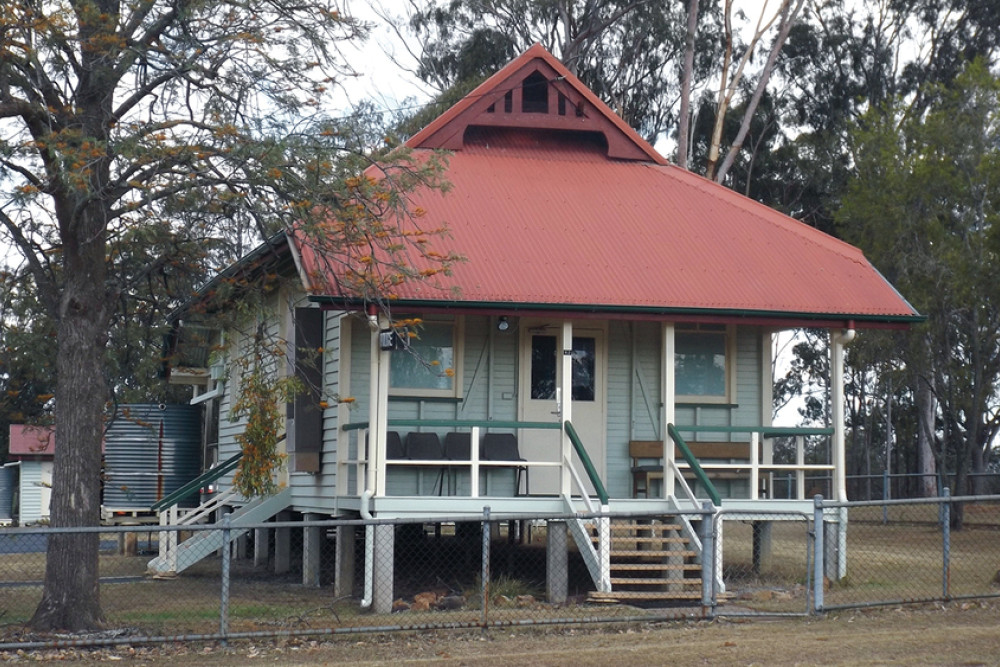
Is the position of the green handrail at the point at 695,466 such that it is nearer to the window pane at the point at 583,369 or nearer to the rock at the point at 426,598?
the window pane at the point at 583,369

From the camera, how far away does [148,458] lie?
82.2ft

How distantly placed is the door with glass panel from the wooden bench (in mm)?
462

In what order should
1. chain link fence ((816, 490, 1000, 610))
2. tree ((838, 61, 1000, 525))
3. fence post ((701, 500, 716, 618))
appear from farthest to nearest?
tree ((838, 61, 1000, 525)) → chain link fence ((816, 490, 1000, 610)) → fence post ((701, 500, 716, 618))

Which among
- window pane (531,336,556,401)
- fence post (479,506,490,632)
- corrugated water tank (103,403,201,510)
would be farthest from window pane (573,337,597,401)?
corrugated water tank (103,403,201,510)

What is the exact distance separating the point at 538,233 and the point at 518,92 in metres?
2.82

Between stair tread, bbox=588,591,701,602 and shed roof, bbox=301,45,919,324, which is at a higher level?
shed roof, bbox=301,45,919,324

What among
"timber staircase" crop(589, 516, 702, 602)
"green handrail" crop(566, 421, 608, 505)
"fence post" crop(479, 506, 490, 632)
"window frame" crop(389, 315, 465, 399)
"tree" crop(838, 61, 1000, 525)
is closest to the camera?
Result: "fence post" crop(479, 506, 490, 632)

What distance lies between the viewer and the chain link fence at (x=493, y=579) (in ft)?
41.1

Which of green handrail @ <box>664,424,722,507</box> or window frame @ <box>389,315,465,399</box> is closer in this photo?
green handrail @ <box>664,424,722,507</box>

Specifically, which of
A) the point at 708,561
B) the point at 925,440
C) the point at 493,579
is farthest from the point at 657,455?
the point at 925,440

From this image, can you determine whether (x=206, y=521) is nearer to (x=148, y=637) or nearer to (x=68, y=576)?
(x=68, y=576)

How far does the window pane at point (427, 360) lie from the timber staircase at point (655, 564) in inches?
119

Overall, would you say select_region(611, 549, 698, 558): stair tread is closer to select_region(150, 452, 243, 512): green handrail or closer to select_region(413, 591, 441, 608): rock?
select_region(413, 591, 441, 608): rock

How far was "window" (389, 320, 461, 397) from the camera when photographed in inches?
675
